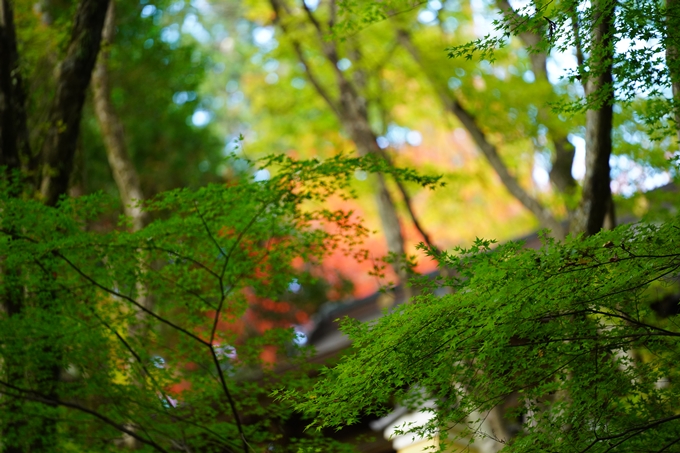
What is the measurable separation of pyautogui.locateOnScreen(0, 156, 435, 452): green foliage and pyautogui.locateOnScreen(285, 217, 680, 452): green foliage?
59.9 inches

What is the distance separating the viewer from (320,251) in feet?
18.6

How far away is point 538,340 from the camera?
11.6 ft

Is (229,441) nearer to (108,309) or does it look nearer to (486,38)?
(108,309)

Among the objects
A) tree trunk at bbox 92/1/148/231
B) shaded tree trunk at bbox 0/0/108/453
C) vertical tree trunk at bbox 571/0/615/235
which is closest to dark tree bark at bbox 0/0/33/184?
shaded tree trunk at bbox 0/0/108/453

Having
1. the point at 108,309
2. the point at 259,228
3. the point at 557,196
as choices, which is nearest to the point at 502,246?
the point at 259,228

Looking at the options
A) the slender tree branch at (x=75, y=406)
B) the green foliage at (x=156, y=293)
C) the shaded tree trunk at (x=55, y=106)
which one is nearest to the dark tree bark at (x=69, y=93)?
the shaded tree trunk at (x=55, y=106)

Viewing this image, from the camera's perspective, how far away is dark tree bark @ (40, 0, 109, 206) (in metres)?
6.79

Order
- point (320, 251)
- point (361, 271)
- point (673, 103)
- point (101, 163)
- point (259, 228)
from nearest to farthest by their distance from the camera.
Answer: point (673, 103), point (259, 228), point (320, 251), point (101, 163), point (361, 271)

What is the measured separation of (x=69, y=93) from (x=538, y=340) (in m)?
4.98

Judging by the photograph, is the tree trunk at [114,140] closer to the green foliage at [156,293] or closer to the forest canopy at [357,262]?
the forest canopy at [357,262]

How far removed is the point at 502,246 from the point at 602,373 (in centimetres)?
80

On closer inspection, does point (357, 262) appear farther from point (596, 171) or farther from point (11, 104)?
point (11, 104)

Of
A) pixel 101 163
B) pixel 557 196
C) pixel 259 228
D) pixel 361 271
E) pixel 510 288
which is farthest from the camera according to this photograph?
pixel 361 271

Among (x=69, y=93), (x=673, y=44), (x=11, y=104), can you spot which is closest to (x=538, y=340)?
(x=673, y=44)
